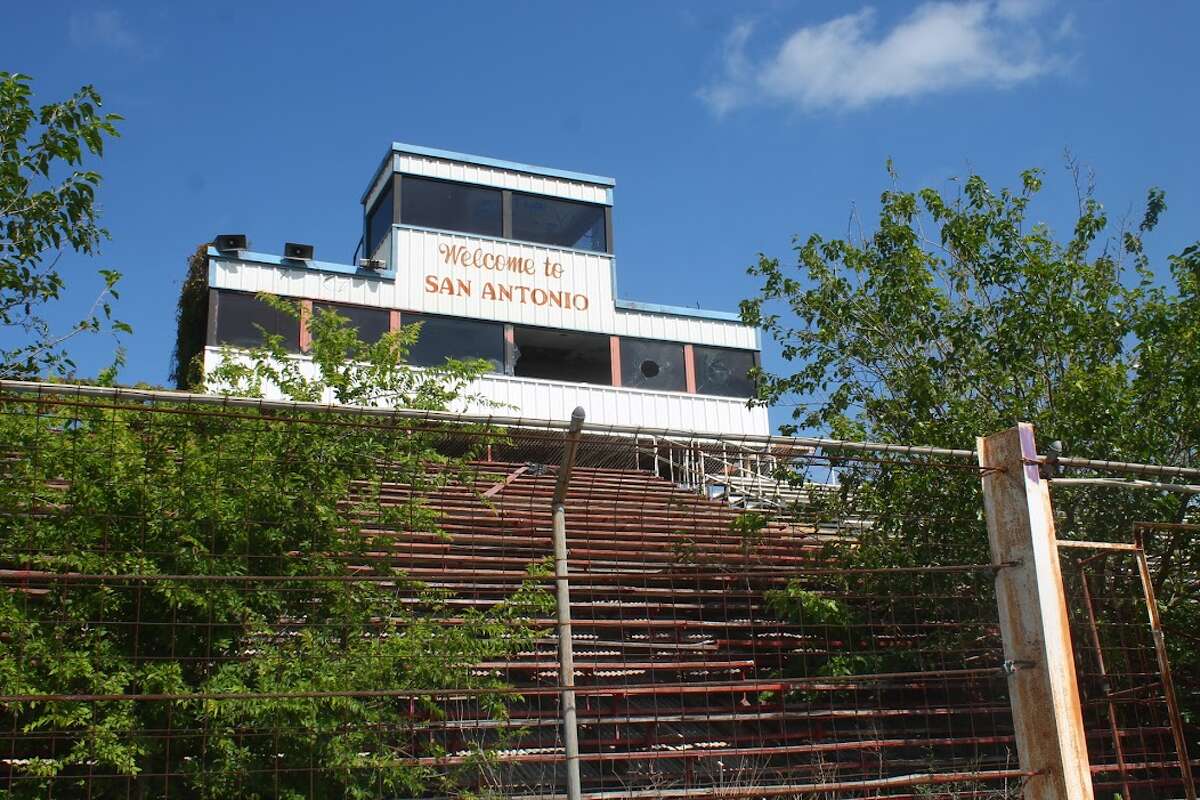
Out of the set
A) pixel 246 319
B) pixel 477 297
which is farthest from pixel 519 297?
pixel 246 319

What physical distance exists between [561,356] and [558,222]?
8.11 feet

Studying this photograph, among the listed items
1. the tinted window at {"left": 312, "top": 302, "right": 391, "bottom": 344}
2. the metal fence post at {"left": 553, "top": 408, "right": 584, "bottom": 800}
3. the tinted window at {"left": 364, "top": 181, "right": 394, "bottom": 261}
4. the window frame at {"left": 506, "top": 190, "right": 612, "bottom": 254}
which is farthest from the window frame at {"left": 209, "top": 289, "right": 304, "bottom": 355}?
the metal fence post at {"left": 553, "top": 408, "right": 584, "bottom": 800}

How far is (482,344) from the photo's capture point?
18781mm

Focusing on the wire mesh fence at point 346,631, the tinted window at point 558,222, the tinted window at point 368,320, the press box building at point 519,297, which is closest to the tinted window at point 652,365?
the press box building at point 519,297

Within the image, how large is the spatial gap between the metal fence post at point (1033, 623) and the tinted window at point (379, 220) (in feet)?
49.9

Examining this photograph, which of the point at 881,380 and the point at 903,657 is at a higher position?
the point at 881,380

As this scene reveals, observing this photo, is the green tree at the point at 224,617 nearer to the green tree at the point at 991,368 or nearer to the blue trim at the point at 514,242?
the green tree at the point at 991,368

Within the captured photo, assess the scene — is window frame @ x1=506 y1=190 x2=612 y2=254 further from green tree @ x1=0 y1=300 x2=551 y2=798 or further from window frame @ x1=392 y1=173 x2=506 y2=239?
green tree @ x1=0 y1=300 x2=551 y2=798

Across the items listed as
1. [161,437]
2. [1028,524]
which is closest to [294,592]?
[161,437]

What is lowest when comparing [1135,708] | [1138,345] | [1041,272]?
[1135,708]

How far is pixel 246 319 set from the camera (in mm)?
17031

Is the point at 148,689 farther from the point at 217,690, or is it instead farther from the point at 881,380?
the point at 881,380

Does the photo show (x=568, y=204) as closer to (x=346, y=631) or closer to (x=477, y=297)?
(x=477, y=297)

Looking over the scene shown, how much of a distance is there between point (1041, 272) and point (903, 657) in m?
3.89
